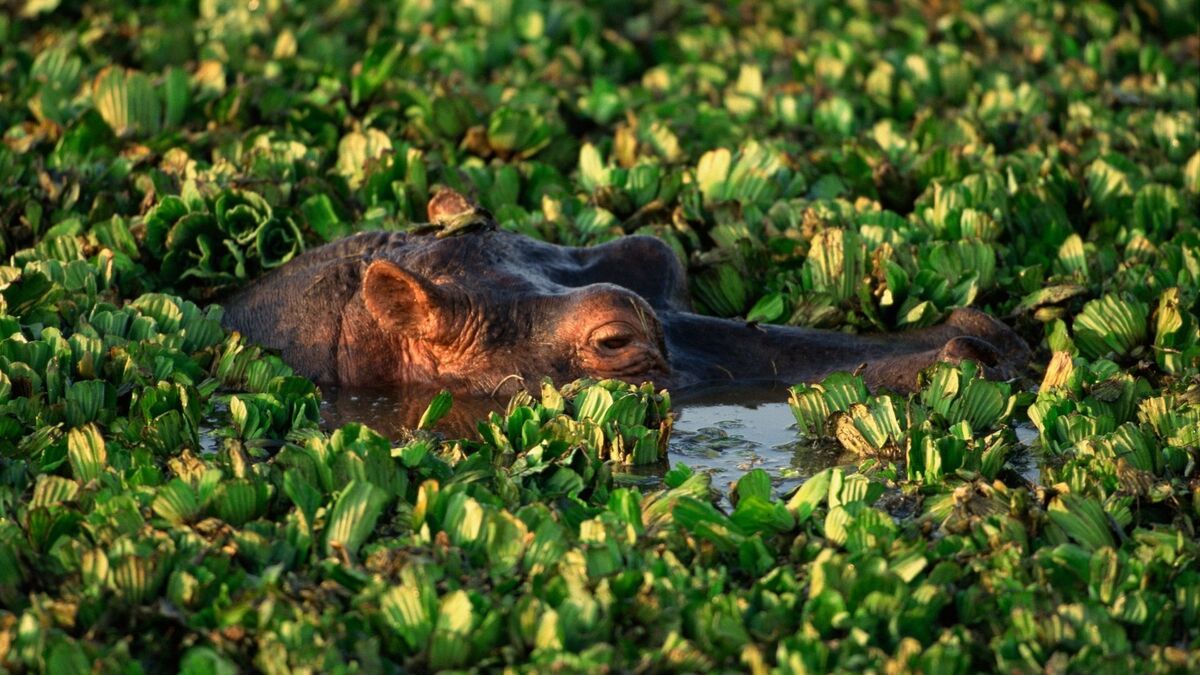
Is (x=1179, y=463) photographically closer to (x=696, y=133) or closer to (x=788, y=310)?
(x=788, y=310)

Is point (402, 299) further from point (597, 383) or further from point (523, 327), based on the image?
point (597, 383)

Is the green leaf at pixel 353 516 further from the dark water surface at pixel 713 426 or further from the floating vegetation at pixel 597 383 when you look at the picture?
the dark water surface at pixel 713 426

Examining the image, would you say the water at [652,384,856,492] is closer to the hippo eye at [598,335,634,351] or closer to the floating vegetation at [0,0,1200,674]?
the floating vegetation at [0,0,1200,674]

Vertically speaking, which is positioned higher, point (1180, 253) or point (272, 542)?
point (1180, 253)

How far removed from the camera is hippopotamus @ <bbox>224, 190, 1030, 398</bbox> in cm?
599

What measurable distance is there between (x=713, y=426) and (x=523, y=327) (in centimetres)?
77

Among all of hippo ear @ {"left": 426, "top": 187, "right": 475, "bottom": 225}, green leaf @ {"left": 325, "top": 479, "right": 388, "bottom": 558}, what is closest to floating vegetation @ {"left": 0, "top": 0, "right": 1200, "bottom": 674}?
green leaf @ {"left": 325, "top": 479, "right": 388, "bottom": 558}

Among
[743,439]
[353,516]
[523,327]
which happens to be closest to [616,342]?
[523,327]

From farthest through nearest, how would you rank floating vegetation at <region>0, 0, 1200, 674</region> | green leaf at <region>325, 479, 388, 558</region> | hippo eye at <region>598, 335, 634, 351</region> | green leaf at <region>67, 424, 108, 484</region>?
hippo eye at <region>598, 335, 634, 351</region>
green leaf at <region>67, 424, 108, 484</region>
green leaf at <region>325, 479, 388, 558</region>
floating vegetation at <region>0, 0, 1200, 674</region>

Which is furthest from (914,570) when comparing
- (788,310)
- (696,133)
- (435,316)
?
(696,133)

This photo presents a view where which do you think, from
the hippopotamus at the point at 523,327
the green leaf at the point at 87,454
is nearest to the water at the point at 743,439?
the hippopotamus at the point at 523,327

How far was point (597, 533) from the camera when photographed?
4.37m

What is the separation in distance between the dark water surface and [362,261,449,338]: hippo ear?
26cm

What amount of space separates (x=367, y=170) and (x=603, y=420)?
9.65ft
